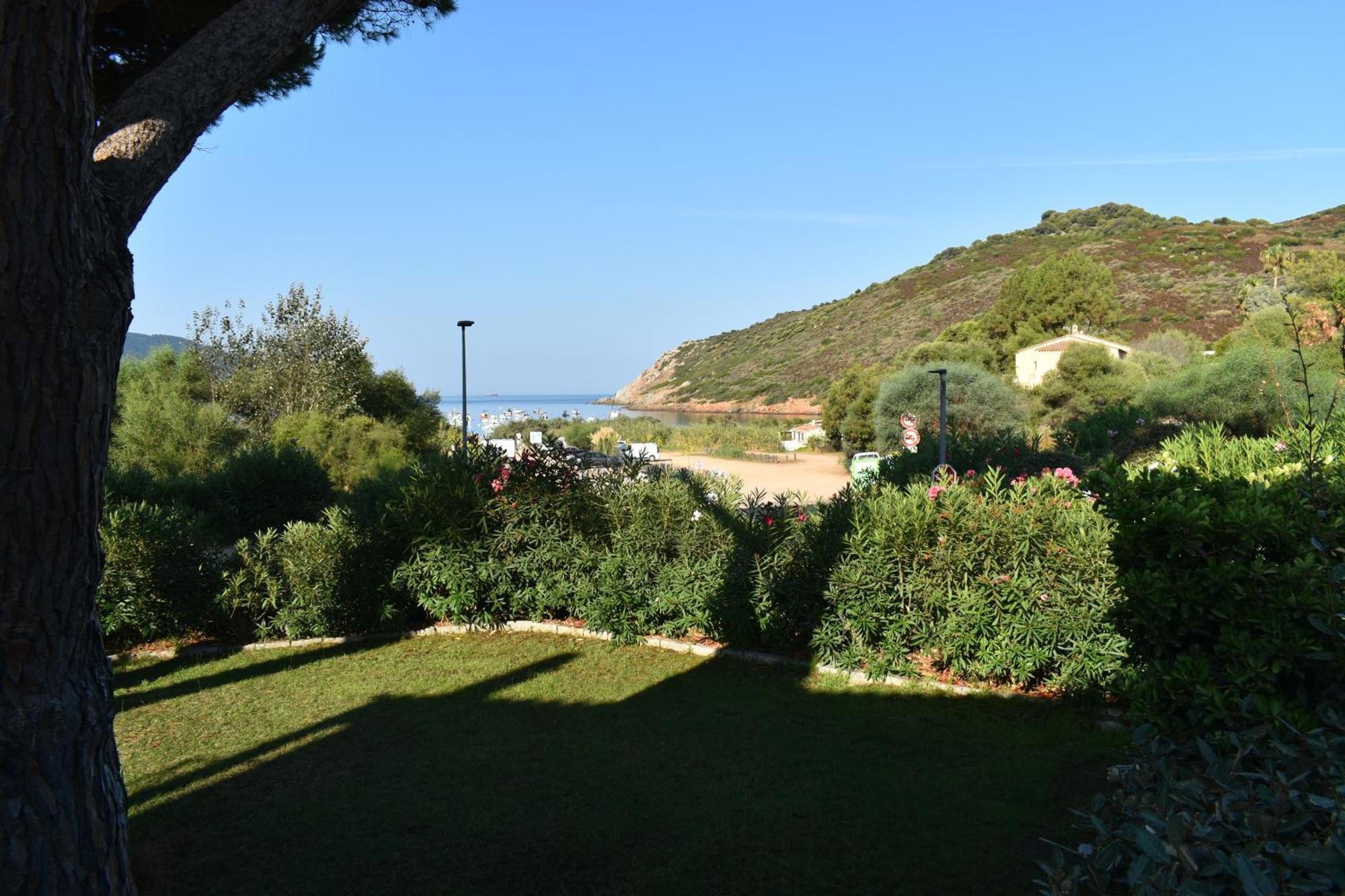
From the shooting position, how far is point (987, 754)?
4.40 meters

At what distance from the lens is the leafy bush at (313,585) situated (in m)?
7.33

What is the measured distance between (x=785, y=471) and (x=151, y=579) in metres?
19.6

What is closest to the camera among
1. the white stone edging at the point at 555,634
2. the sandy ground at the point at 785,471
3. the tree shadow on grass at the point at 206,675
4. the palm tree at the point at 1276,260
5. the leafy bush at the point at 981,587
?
the leafy bush at the point at 981,587

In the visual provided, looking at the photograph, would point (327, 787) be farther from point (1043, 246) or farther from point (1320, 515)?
point (1043, 246)

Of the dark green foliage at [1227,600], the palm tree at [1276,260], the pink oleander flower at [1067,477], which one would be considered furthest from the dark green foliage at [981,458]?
the palm tree at [1276,260]

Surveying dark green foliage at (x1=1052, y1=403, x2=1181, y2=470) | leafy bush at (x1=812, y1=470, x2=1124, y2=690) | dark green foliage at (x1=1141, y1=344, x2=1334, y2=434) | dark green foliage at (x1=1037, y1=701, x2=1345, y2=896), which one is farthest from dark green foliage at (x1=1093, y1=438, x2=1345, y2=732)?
dark green foliage at (x1=1141, y1=344, x2=1334, y2=434)

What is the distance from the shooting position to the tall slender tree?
212cm

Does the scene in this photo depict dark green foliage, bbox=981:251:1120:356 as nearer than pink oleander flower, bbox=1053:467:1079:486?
No

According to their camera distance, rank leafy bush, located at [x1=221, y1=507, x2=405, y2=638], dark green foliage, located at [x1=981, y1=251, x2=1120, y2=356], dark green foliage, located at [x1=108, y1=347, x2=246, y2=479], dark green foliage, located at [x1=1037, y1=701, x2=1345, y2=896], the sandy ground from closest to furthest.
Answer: dark green foliage, located at [x1=1037, y1=701, x2=1345, y2=896], leafy bush, located at [x1=221, y1=507, x2=405, y2=638], dark green foliage, located at [x1=108, y1=347, x2=246, y2=479], the sandy ground, dark green foliage, located at [x1=981, y1=251, x2=1120, y2=356]

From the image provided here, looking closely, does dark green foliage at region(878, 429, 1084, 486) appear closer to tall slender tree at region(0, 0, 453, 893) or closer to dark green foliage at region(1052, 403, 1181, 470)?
dark green foliage at region(1052, 403, 1181, 470)

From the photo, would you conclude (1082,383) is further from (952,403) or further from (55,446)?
(55,446)

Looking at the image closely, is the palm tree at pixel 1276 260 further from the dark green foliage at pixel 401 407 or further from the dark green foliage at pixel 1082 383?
the dark green foliage at pixel 401 407

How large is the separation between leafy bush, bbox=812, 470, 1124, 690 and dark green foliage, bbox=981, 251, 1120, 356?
112 ft

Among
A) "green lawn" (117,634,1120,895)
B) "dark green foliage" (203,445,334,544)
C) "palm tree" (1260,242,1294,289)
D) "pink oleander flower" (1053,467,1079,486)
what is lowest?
"green lawn" (117,634,1120,895)
